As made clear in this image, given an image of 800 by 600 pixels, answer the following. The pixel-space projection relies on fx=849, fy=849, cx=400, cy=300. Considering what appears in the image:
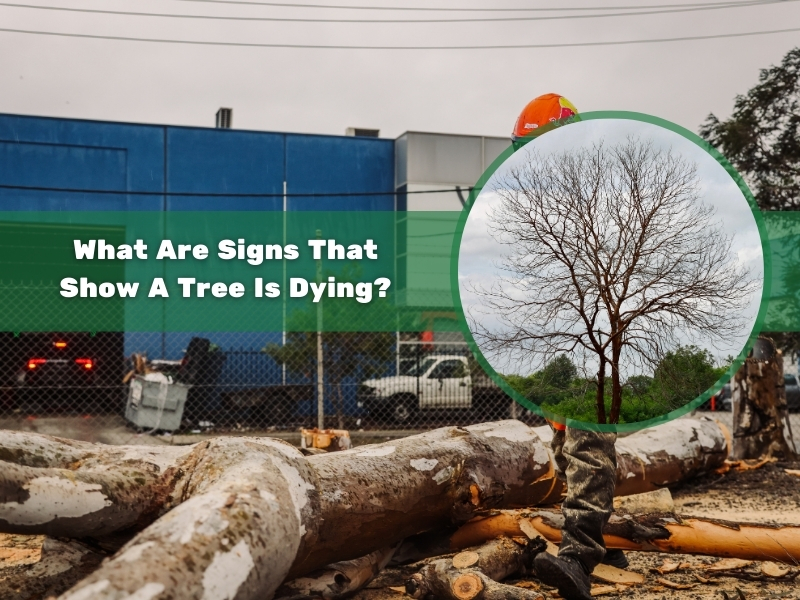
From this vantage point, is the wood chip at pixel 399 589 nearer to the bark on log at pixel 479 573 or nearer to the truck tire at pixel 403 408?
the bark on log at pixel 479 573

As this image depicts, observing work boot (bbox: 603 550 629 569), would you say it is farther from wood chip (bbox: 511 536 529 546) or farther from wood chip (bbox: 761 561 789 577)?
wood chip (bbox: 761 561 789 577)

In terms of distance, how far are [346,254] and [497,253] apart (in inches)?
373

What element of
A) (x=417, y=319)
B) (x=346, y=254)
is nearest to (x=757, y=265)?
(x=417, y=319)

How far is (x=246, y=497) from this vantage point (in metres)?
2.69

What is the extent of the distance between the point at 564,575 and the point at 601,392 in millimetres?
1104

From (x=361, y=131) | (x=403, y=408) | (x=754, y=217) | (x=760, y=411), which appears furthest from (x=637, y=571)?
(x=361, y=131)

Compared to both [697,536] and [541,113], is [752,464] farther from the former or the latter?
[541,113]

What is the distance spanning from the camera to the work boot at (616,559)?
13.3 ft

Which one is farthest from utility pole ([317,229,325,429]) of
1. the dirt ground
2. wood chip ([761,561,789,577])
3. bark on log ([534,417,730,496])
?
wood chip ([761,561,789,577])

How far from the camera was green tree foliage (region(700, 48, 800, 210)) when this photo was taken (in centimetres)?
1013

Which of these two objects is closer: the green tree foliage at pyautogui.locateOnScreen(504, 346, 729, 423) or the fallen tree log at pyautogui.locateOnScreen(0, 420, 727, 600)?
the fallen tree log at pyautogui.locateOnScreen(0, 420, 727, 600)

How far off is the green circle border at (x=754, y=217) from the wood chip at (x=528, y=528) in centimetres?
127

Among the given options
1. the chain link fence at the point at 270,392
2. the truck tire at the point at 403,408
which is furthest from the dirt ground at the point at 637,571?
the truck tire at the point at 403,408

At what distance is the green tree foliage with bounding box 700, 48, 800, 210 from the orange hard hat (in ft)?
25.5
